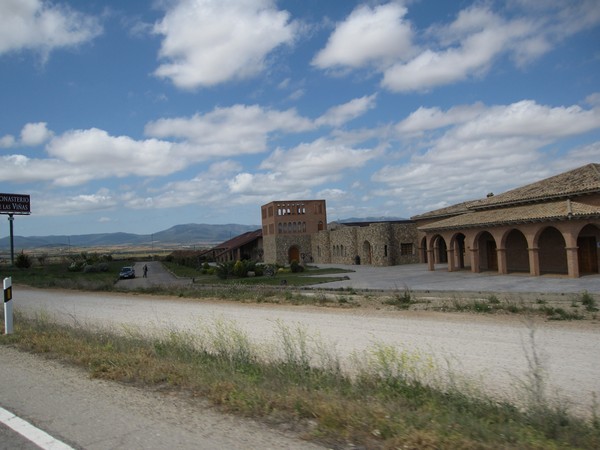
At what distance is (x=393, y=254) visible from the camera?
48.9 metres

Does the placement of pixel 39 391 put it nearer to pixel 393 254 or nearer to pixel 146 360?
pixel 146 360

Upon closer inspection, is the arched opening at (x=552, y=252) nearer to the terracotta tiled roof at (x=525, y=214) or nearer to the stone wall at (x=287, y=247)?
the terracotta tiled roof at (x=525, y=214)

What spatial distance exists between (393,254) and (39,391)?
44.2 meters

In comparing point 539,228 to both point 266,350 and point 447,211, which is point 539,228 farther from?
point 266,350

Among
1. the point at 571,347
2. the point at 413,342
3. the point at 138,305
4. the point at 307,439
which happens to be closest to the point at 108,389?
the point at 307,439

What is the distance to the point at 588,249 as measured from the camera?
2895 centimetres

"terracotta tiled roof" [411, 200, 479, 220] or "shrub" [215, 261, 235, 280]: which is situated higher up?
"terracotta tiled roof" [411, 200, 479, 220]

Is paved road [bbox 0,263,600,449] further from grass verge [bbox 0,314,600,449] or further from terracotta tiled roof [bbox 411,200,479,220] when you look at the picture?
terracotta tiled roof [bbox 411,200,479,220]

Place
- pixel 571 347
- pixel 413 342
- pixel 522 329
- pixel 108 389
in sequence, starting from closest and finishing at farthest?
pixel 108 389 → pixel 571 347 → pixel 413 342 → pixel 522 329

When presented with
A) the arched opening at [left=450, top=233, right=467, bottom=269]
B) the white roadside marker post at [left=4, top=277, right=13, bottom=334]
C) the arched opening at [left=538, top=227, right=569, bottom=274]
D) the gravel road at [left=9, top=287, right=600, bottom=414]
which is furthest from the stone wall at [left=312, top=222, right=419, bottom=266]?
the white roadside marker post at [left=4, top=277, right=13, bottom=334]

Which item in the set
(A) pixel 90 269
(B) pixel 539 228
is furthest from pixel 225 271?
(A) pixel 90 269

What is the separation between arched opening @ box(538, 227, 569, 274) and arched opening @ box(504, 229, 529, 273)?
4.50ft

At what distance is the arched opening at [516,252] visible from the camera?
3300 centimetres

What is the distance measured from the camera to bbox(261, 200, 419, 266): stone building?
49500 mm
